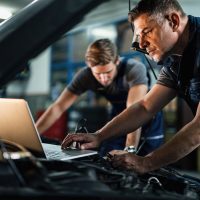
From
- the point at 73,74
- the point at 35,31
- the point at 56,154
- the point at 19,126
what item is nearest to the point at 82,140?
the point at 56,154

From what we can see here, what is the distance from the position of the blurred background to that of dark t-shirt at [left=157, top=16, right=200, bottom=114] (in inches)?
148

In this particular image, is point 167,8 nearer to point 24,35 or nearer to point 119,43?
point 24,35

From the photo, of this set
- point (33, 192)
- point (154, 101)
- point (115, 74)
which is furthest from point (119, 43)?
point (33, 192)

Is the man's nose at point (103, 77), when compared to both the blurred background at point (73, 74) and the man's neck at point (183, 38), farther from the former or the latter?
the blurred background at point (73, 74)

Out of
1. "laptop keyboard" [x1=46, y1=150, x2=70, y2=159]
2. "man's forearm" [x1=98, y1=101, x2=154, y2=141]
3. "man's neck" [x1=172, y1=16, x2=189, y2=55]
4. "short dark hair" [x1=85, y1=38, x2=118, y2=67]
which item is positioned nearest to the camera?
"laptop keyboard" [x1=46, y1=150, x2=70, y2=159]

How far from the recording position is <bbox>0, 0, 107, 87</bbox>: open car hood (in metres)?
0.69

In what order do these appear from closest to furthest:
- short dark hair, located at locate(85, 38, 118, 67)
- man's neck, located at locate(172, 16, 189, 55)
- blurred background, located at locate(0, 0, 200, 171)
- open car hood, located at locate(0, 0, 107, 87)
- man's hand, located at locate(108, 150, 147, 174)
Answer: open car hood, located at locate(0, 0, 107, 87) → man's hand, located at locate(108, 150, 147, 174) → man's neck, located at locate(172, 16, 189, 55) → short dark hair, located at locate(85, 38, 118, 67) → blurred background, located at locate(0, 0, 200, 171)

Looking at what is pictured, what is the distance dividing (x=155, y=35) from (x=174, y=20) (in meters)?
0.09

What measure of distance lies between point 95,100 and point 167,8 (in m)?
6.49

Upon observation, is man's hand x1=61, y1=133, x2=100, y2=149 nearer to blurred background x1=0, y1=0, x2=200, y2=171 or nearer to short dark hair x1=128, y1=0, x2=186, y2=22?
short dark hair x1=128, y1=0, x2=186, y2=22

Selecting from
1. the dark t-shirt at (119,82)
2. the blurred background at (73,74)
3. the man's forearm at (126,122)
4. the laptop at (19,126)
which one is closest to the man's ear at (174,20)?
the man's forearm at (126,122)

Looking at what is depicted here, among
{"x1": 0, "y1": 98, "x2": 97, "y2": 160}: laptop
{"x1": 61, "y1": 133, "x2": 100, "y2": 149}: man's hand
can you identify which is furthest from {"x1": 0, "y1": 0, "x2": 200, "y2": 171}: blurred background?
{"x1": 0, "y1": 98, "x2": 97, "y2": 160}: laptop

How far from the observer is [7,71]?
2.24ft

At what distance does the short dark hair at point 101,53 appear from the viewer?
2.26 meters
